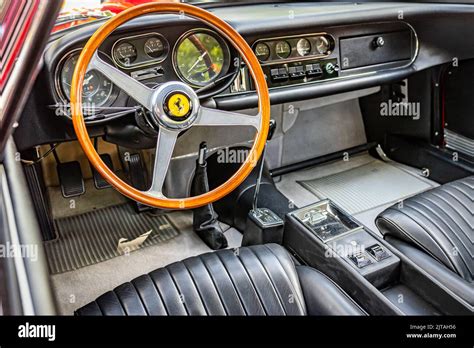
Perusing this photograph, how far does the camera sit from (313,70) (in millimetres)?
1912

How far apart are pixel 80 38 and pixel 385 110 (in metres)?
1.70

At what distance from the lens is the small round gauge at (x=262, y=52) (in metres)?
1.81

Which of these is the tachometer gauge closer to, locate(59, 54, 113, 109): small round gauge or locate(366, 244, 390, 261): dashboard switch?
locate(59, 54, 113, 109): small round gauge

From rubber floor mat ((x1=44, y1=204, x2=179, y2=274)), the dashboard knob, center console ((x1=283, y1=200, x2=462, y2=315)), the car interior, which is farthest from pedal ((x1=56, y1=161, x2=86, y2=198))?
the dashboard knob

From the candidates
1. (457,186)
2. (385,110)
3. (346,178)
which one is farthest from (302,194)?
(457,186)

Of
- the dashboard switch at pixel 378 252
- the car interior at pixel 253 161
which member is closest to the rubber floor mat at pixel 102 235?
the car interior at pixel 253 161

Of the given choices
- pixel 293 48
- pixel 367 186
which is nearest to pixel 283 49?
pixel 293 48

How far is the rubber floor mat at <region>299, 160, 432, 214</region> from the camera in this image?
7.65 feet

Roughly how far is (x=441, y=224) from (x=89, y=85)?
3.80ft

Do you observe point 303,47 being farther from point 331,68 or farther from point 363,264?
point 363,264

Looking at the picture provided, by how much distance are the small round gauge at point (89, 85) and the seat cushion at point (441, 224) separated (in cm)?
97

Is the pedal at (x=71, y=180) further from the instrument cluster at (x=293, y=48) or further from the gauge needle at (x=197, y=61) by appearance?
the instrument cluster at (x=293, y=48)

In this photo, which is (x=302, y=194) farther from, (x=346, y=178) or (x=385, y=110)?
(x=385, y=110)

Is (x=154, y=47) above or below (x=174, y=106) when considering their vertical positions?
above
